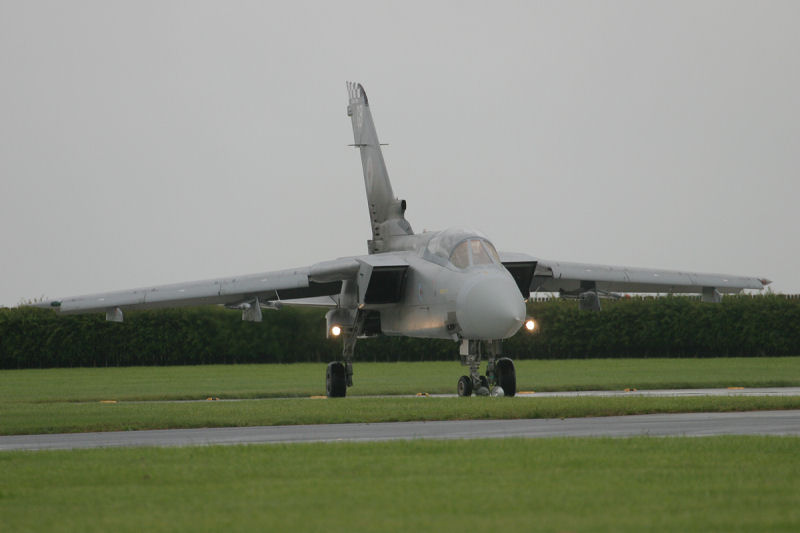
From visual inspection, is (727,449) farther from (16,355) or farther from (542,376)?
(16,355)

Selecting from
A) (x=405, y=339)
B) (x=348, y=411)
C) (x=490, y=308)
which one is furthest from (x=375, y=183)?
(x=405, y=339)

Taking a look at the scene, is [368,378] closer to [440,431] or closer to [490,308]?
[490,308]

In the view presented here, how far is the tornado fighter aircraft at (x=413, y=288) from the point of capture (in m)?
22.3

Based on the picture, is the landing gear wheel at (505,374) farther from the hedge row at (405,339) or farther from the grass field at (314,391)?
the hedge row at (405,339)

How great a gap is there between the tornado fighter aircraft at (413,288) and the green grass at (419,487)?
9.38 m

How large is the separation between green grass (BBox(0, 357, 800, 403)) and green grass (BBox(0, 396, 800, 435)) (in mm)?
7813

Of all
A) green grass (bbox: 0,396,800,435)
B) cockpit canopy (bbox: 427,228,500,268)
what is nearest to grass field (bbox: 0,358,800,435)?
green grass (bbox: 0,396,800,435)

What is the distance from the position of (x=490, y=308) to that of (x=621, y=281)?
273 inches

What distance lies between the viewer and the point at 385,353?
4800 cm

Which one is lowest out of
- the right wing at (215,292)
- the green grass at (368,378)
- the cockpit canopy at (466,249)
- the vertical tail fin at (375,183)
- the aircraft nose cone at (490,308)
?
the green grass at (368,378)

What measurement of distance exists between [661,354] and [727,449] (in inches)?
1455

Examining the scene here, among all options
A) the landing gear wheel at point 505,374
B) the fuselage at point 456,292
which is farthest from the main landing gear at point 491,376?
the fuselage at point 456,292

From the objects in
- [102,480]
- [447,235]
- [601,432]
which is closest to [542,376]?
[447,235]

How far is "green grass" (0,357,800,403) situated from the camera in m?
29.3
